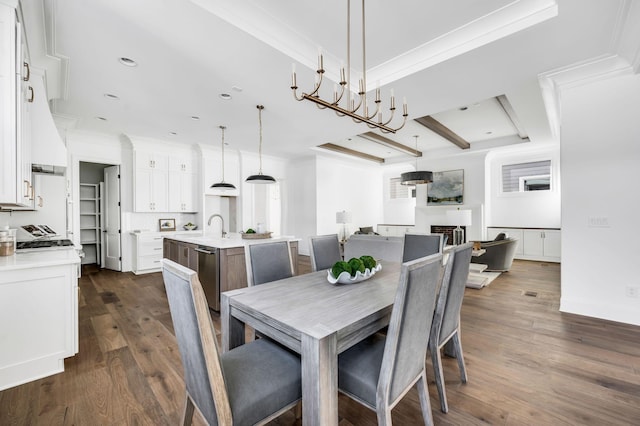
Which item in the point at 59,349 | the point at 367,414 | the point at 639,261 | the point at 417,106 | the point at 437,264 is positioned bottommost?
the point at 367,414

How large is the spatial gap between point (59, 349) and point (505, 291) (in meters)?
5.06

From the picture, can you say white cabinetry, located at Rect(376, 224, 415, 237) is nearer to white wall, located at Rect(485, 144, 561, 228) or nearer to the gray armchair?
white wall, located at Rect(485, 144, 561, 228)

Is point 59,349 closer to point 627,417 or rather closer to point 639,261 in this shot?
point 627,417

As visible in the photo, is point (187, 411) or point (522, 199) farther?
point (522, 199)

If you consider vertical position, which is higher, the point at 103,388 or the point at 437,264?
the point at 437,264

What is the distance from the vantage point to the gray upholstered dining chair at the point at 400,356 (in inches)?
45.6

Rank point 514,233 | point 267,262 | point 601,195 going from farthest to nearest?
point 514,233
point 601,195
point 267,262

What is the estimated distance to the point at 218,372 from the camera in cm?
102

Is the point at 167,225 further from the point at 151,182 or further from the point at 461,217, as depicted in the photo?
the point at 461,217

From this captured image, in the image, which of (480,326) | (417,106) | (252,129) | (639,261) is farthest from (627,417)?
(252,129)

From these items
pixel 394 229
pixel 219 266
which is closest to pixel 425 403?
pixel 219 266

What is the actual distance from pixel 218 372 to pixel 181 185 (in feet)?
19.2

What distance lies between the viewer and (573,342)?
8.16 feet

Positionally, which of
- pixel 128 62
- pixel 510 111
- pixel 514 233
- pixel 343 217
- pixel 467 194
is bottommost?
pixel 514 233
